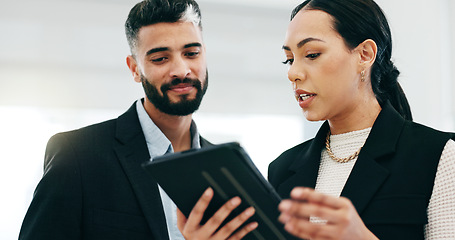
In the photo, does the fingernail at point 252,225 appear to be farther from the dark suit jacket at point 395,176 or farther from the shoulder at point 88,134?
the shoulder at point 88,134

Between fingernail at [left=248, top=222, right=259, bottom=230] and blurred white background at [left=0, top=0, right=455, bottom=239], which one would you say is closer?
fingernail at [left=248, top=222, right=259, bottom=230]

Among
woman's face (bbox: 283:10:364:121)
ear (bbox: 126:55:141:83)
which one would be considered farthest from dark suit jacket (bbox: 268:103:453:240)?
ear (bbox: 126:55:141:83)

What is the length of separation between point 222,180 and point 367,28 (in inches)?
23.0

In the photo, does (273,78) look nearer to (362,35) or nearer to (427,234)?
(362,35)

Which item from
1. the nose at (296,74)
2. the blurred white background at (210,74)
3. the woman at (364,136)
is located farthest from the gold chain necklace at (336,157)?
the blurred white background at (210,74)

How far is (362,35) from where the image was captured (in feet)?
4.15

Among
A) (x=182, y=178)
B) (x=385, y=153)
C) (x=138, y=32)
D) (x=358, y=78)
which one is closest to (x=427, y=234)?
(x=385, y=153)

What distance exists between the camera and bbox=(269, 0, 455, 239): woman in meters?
1.12

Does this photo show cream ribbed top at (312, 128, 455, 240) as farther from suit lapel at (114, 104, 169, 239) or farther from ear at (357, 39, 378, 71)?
suit lapel at (114, 104, 169, 239)

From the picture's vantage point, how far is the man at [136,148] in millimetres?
1435

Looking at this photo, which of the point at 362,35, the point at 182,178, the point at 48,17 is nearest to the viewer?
the point at 182,178

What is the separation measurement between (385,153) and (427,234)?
0.20 meters

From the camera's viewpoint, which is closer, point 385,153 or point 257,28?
point 385,153

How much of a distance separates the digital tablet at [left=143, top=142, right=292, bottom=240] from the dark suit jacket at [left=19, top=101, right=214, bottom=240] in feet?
1.41
